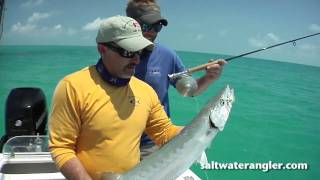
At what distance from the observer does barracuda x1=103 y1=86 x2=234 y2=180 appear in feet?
6.97

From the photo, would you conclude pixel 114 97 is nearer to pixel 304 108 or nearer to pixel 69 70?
pixel 304 108

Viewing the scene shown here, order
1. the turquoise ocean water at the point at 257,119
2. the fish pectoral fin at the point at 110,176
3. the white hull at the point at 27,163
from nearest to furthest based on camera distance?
1. the fish pectoral fin at the point at 110,176
2. the white hull at the point at 27,163
3. the turquoise ocean water at the point at 257,119

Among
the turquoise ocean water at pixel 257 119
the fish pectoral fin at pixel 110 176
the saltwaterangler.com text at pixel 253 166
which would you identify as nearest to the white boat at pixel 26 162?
the fish pectoral fin at pixel 110 176

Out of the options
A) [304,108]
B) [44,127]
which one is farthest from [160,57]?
[304,108]

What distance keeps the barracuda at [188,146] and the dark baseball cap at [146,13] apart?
43.9 inches

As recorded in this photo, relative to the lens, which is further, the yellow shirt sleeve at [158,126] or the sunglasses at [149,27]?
the sunglasses at [149,27]

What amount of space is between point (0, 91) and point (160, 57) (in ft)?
64.9

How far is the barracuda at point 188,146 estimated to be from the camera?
2.12 meters

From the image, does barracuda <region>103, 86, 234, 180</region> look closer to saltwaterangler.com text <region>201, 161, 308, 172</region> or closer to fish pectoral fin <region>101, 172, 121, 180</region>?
fish pectoral fin <region>101, 172, 121, 180</region>

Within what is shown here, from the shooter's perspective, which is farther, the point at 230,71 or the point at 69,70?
the point at 230,71

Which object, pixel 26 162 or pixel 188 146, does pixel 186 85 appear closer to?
pixel 188 146

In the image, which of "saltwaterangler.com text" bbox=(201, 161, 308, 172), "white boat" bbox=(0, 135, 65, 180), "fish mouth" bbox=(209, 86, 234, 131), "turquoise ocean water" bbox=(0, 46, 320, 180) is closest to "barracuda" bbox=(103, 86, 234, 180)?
"fish mouth" bbox=(209, 86, 234, 131)

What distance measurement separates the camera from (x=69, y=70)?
30484 millimetres

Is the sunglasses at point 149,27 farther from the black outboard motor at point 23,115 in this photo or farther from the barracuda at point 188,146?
the black outboard motor at point 23,115
